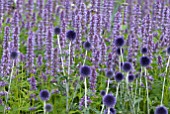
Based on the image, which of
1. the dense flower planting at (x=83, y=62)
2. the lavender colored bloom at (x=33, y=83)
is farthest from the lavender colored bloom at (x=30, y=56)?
the lavender colored bloom at (x=33, y=83)

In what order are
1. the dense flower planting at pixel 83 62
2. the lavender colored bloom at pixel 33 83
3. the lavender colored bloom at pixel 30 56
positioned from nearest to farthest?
1. the dense flower planting at pixel 83 62
2. the lavender colored bloom at pixel 33 83
3. the lavender colored bloom at pixel 30 56

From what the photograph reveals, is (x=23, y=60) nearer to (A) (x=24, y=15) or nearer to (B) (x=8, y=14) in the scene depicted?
(B) (x=8, y=14)

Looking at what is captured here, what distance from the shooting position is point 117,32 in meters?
6.64

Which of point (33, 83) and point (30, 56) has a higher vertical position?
point (30, 56)

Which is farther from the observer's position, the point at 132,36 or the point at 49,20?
the point at 49,20

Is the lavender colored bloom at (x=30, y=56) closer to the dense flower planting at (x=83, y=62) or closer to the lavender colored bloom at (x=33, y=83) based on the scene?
the dense flower planting at (x=83, y=62)

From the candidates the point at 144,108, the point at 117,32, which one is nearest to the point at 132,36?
the point at 117,32

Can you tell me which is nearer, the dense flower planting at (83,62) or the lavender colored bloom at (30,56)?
the dense flower planting at (83,62)

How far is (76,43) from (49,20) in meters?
1.48

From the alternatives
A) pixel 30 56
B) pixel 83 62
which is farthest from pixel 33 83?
pixel 83 62

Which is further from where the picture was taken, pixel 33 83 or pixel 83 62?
pixel 83 62

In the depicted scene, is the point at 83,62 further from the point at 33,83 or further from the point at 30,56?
the point at 33,83

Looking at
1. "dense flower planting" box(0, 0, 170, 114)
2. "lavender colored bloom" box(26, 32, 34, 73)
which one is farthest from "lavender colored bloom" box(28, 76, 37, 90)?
"lavender colored bloom" box(26, 32, 34, 73)

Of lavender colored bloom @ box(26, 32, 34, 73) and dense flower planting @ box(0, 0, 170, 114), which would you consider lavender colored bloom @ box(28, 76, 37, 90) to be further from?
lavender colored bloom @ box(26, 32, 34, 73)
